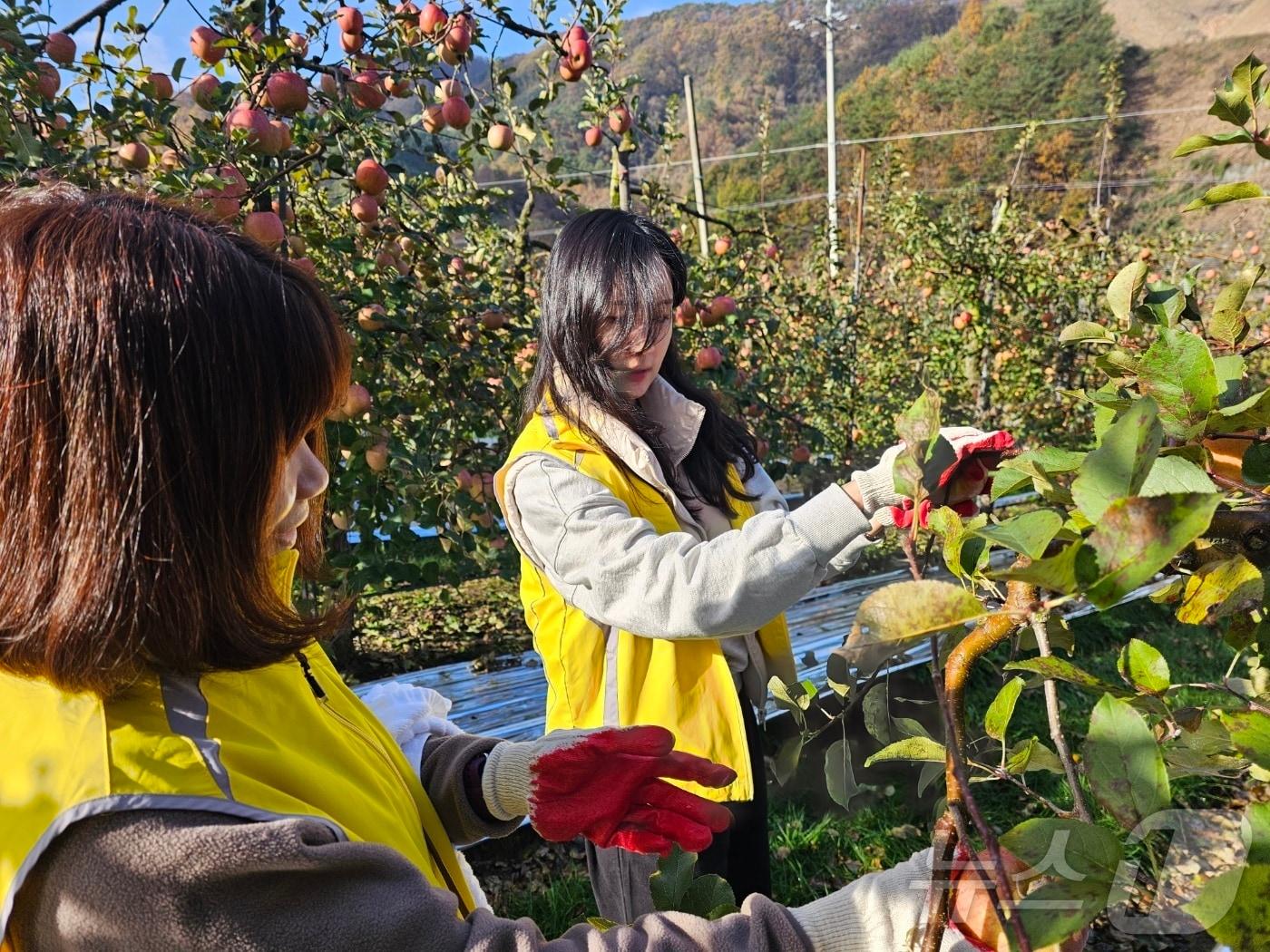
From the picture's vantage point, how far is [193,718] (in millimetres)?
575

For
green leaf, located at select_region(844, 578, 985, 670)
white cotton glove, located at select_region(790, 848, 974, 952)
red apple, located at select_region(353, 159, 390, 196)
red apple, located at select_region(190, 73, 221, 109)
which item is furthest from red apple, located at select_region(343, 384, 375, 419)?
green leaf, located at select_region(844, 578, 985, 670)

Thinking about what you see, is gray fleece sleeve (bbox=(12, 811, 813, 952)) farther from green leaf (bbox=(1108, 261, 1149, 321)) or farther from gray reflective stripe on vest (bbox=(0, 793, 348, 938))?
green leaf (bbox=(1108, 261, 1149, 321))

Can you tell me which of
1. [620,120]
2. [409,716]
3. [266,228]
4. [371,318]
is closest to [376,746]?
[409,716]

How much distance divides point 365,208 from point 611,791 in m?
1.65

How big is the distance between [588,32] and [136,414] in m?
2.06

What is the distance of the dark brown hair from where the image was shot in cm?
54

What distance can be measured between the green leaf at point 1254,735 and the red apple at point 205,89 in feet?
6.68

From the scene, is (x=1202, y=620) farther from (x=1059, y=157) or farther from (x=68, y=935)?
(x=1059, y=157)

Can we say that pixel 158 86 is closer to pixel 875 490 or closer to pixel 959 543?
pixel 875 490

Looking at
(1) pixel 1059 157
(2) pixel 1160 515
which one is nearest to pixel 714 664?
(2) pixel 1160 515

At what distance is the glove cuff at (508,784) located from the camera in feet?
2.94

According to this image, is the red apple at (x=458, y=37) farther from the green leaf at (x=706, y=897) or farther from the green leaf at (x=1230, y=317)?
the green leaf at (x=706, y=897)

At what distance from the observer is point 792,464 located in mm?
2844

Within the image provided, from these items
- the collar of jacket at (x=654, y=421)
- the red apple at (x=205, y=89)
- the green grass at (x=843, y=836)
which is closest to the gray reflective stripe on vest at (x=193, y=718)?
the collar of jacket at (x=654, y=421)
